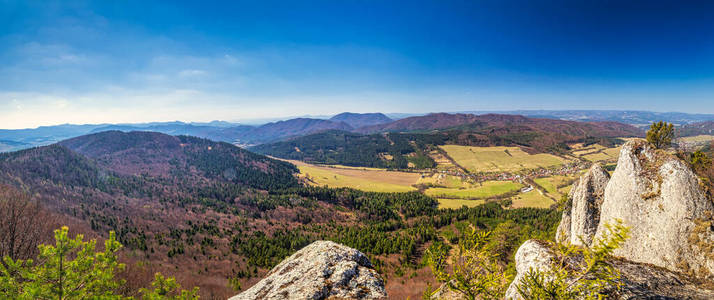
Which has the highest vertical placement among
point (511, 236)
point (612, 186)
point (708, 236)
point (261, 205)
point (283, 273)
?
point (612, 186)

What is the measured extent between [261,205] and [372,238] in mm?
99156

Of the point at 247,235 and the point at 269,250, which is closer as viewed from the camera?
the point at 269,250

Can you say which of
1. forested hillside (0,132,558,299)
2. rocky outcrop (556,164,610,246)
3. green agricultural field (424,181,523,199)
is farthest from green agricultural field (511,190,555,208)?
rocky outcrop (556,164,610,246)

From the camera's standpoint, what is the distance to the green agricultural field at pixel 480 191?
13941 cm

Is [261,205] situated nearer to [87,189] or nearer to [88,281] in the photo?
[87,189]

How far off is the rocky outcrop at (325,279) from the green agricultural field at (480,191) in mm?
138311

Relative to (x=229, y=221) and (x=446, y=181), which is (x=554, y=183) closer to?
(x=446, y=181)

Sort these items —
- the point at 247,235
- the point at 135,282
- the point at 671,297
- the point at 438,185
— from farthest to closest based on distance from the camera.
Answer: the point at 438,185 → the point at 247,235 → the point at 135,282 → the point at 671,297

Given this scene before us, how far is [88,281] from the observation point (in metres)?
12.7

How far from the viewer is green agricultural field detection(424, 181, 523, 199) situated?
139 meters

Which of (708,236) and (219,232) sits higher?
(708,236)

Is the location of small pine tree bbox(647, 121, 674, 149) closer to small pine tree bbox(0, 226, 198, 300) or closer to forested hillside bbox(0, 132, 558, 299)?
forested hillside bbox(0, 132, 558, 299)

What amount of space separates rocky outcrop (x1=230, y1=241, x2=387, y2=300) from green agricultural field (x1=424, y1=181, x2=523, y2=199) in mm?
138311

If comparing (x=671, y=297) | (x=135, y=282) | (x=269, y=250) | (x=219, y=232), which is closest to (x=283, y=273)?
(x=671, y=297)
